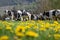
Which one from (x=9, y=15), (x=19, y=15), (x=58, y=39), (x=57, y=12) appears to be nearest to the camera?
(x=58, y=39)

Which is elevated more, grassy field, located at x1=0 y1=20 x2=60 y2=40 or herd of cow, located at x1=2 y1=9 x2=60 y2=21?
grassy field, located at x1=0 y1=20 x2=60 y2=40

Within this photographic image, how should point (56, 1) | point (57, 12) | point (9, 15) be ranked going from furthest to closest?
point (56, 1), point (9, 15), point (57, 12)

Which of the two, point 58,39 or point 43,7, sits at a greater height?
point 58,39

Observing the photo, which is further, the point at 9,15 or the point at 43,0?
the point at 43,0

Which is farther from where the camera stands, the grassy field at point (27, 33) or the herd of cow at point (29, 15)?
the herd of cow at point (29, 15)

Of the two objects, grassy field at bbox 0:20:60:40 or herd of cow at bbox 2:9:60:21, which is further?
herd of cow at bbox 2:9:60:21

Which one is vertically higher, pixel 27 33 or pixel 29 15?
pixel 27 33

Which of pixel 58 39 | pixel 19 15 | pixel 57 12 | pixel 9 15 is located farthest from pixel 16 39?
pixel 9 15

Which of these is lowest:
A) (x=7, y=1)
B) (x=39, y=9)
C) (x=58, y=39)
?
(x=7, y=1)

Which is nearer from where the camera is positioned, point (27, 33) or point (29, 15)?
point (27, 33)

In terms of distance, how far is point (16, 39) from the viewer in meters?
1.97

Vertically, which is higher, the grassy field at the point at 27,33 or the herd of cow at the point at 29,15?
the grassy field at the point at 27,33

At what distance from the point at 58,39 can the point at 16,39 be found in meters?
0.53

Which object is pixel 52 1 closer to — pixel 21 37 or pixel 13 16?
pixel 13 16
